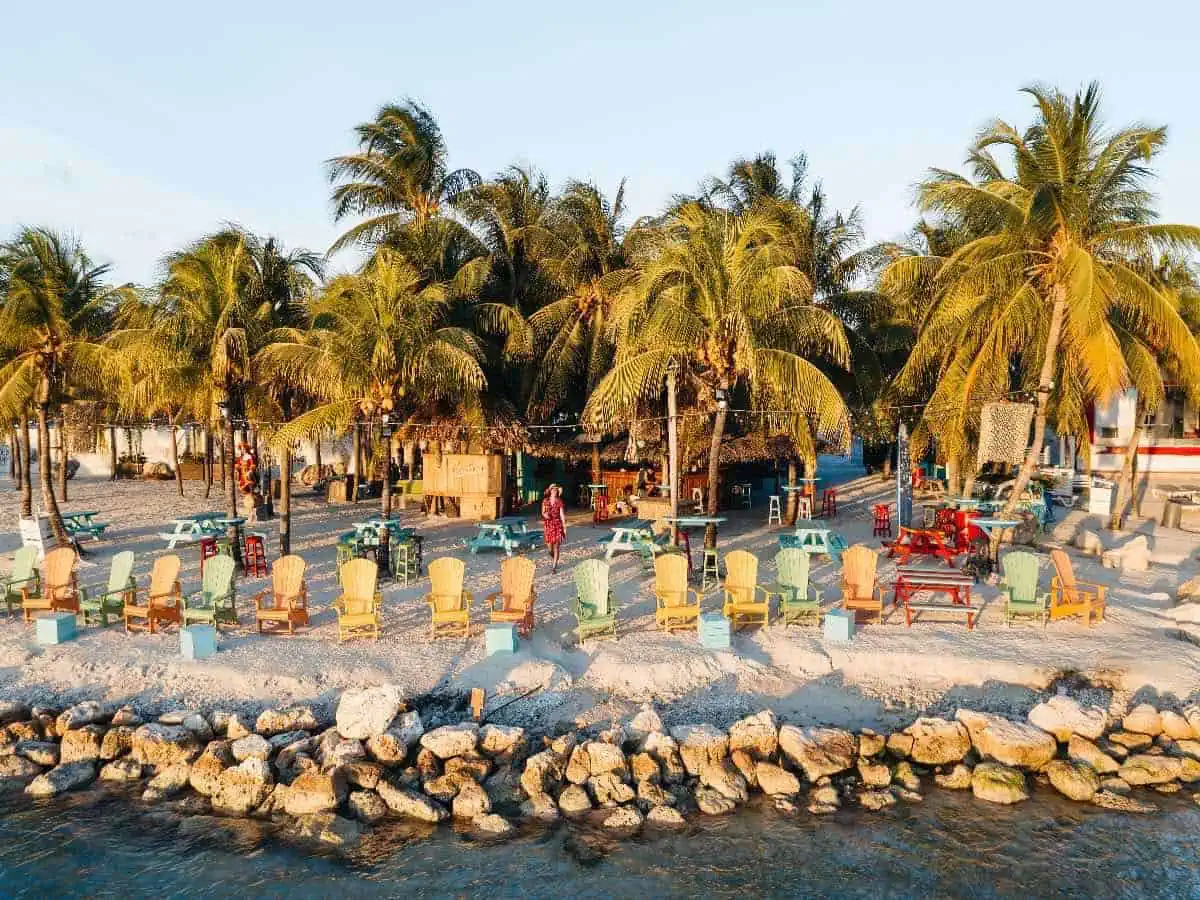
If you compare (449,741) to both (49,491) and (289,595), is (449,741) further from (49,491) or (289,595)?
(49,491)

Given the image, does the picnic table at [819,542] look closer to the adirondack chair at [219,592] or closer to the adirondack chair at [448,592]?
the adirondack chair at [448,592]

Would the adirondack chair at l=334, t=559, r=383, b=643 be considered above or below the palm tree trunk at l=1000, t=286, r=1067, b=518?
below

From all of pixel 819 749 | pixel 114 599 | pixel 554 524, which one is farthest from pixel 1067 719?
pixel 114 599

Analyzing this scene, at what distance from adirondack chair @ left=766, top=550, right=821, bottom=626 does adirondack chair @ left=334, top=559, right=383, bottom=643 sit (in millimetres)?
5138

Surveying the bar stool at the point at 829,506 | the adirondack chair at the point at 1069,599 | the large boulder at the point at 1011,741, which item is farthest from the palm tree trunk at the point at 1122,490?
the large boulder at the point at 1011,741

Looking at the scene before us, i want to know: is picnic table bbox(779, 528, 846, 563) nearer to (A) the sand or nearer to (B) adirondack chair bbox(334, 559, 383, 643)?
(A) the sand

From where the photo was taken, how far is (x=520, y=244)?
22.7 metres

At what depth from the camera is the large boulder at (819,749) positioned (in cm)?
824

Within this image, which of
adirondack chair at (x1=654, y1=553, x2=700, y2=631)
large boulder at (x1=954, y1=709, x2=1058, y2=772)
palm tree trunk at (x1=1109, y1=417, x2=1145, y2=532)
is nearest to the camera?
large boulder at (x1=954, y1=709, x2=1058, y2=772)

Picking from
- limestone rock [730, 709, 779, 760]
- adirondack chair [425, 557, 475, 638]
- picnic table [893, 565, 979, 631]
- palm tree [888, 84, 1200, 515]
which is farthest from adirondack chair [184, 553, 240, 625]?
palm tree [888, 84, 1200, 515]

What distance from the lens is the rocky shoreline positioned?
7840 millimetres

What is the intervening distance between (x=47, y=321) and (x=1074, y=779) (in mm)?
17466

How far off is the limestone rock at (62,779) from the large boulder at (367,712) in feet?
7.94

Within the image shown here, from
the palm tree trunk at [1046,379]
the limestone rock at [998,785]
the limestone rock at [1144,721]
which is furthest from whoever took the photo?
the palm tree trunk at [1046,379]
